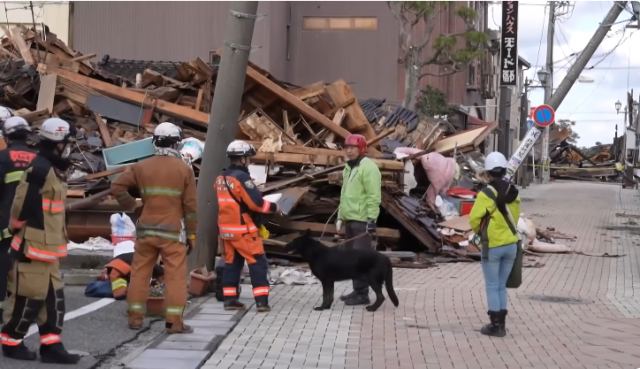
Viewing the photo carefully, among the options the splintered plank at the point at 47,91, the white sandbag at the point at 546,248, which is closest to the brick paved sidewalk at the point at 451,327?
the white sandbag at the point at 546,248

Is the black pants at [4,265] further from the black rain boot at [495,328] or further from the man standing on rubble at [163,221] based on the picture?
the black rain boot at [495,328]

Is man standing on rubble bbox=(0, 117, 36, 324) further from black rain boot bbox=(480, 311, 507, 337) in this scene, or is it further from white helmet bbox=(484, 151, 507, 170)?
black rain boot bbox=(480, 311, 507, 337)

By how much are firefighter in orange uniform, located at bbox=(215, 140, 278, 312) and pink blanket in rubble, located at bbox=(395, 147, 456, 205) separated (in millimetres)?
7393

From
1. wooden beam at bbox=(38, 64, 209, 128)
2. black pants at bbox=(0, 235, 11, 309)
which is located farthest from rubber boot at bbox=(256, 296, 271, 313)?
wooden beam at bbox=(38, 64, 209, 128)

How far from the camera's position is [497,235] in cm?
862

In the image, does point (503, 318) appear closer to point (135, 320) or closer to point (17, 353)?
point (135, 320)

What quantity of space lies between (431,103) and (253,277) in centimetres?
2529

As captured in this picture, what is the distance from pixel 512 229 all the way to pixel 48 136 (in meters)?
4.19

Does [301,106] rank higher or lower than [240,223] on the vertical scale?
higher

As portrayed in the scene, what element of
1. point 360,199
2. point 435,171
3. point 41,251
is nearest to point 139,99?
point 435,171

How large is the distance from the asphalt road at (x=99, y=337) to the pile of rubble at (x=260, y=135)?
4112mm

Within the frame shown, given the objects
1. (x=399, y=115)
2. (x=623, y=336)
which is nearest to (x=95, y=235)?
(x=623, y=336)

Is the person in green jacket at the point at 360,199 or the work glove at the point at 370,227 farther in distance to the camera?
the work glove at the point at 370,227

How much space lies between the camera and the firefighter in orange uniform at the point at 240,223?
31.0 ft
